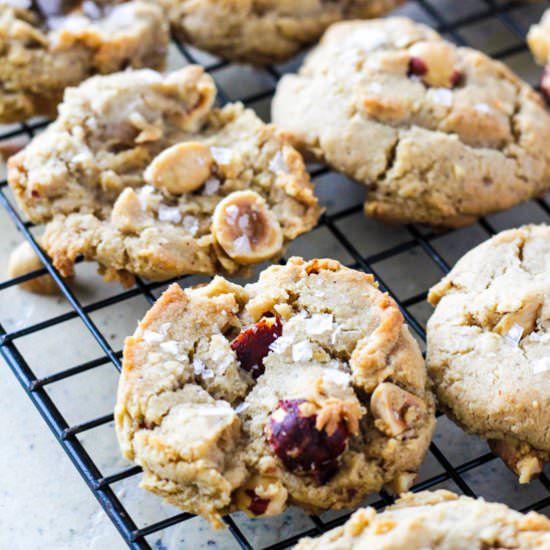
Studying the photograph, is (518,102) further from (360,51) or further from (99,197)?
(99,197)

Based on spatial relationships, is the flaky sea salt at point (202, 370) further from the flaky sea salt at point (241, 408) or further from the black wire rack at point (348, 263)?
the black wire rack at point (348, 263)

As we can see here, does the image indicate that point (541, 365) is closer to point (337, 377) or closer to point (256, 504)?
point (337, 377)

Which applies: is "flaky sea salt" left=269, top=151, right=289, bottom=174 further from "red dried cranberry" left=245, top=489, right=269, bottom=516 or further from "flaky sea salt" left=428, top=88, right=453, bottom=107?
"red dried cranberry" left=245, top=489, right=269, bottom=516

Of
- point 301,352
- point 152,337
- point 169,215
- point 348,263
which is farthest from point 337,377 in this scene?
point 348,263

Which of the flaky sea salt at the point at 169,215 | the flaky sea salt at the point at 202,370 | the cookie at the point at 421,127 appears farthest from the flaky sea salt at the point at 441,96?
the flaky sea salt at the point at 202,370

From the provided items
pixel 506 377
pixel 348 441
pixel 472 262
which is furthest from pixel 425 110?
pixel 348 441

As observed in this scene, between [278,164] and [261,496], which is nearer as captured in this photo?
[261,496]
